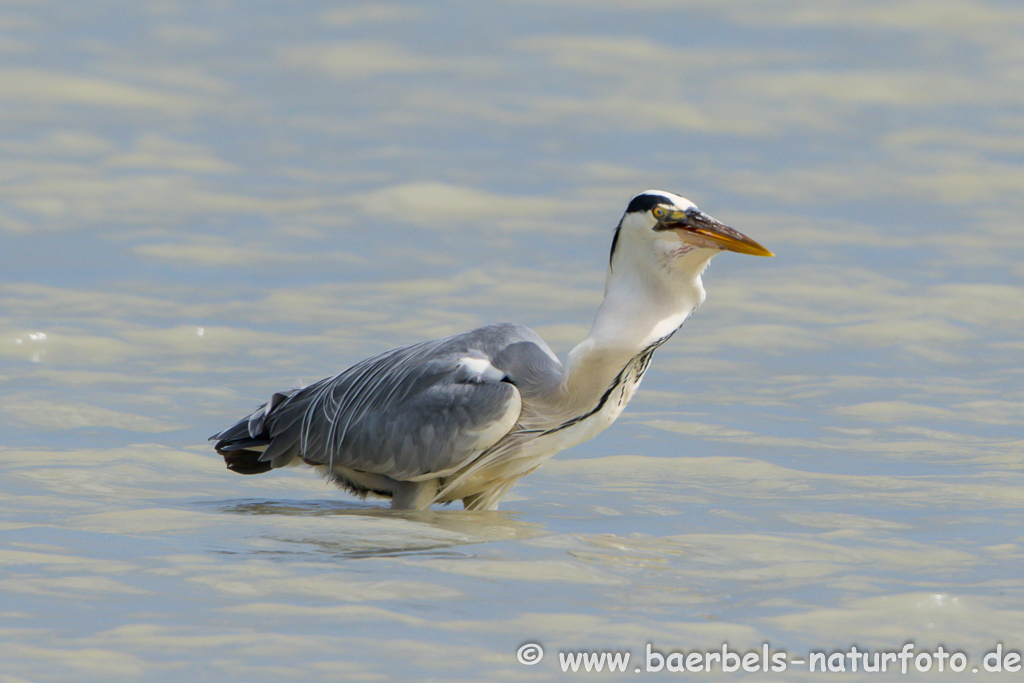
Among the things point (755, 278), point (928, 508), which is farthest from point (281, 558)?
point (755, 278)

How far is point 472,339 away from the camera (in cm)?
931

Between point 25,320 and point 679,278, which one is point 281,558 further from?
point 25,320

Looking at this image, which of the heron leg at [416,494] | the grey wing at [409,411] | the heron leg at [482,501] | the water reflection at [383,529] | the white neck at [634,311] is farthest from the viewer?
the heron leg at [482,501]

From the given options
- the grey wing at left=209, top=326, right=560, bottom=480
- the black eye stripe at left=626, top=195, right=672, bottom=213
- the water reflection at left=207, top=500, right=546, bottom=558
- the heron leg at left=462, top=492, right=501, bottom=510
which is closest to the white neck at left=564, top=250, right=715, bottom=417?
the black eye stripe at left=626, top=195, right=672, bottom=213

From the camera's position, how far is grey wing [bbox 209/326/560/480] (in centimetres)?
886

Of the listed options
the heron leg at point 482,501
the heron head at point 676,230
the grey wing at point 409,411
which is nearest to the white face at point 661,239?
the heron head at point 676,230

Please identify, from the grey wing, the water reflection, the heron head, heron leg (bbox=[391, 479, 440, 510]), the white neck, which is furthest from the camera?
heron leg (bbox=[391, 479, 440, 510])

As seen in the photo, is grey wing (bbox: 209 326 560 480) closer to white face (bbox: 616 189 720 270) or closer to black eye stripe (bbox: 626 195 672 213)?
white face (bbox: 616 189 720 270)

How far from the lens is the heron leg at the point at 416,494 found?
930cm

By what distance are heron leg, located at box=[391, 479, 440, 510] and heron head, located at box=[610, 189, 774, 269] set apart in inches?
79.6

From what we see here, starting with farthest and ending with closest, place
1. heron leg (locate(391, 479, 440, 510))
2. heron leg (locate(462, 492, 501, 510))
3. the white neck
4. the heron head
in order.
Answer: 1. heron leg (locate(462, 492, 501, 510))
2. heron leg (locate(391, 479, 440, 510))
3. the white neck
4. the heron head

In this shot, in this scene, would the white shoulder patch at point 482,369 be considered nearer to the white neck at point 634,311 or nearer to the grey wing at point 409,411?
the grey wing at point 409,411

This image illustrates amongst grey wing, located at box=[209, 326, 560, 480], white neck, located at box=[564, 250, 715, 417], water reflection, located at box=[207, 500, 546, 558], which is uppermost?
white neck, located at box=[564, 250, 715, 417]

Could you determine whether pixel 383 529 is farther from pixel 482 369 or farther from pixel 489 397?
pixel 482 369
